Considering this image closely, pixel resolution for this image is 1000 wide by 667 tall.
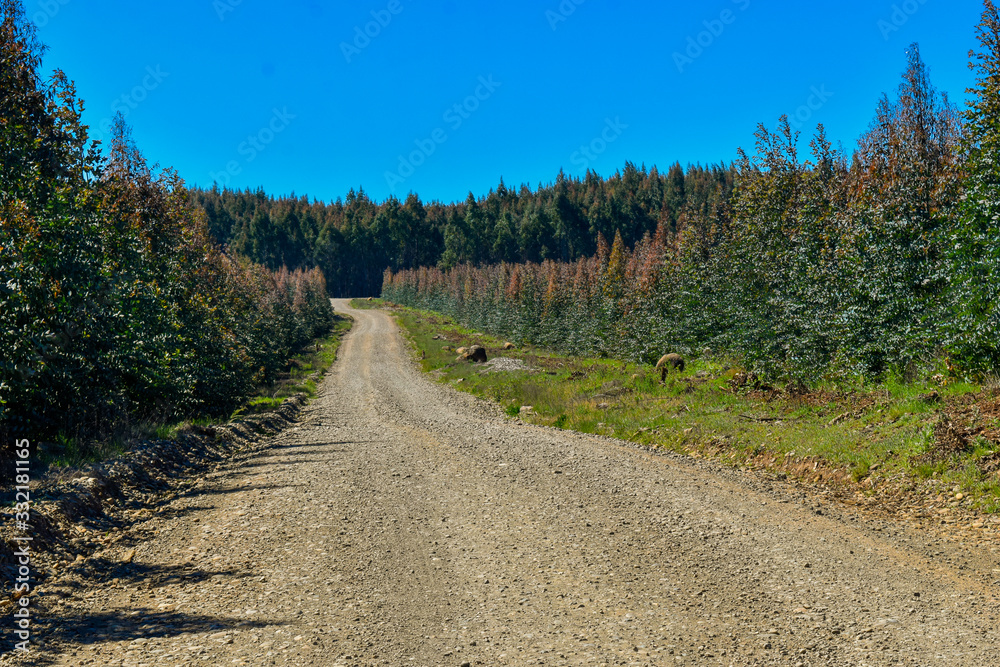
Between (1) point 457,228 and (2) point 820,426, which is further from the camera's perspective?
(1) point 457,228

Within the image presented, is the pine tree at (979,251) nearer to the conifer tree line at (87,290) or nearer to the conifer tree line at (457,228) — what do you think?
the conifer tree line at (87,290)

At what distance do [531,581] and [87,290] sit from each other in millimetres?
9027

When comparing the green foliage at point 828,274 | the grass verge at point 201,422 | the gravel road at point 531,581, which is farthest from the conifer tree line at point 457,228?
the gravel road at point 531,581

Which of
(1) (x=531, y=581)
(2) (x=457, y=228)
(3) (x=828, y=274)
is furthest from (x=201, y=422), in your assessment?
(2) (x=457, y=228)

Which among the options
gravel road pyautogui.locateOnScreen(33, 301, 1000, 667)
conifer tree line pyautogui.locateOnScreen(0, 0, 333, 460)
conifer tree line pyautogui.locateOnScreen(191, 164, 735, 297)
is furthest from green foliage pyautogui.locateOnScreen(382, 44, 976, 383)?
conifer tree line pyautogui.locateOnScreen(191, 164, 735, 297)

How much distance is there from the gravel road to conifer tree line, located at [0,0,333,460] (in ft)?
10.9

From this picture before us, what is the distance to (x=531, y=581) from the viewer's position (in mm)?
5637

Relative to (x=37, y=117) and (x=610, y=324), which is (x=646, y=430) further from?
(x=610, y=324)

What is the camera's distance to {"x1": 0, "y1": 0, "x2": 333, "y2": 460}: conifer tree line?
8742 millimetres

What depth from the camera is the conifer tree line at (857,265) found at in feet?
35.1

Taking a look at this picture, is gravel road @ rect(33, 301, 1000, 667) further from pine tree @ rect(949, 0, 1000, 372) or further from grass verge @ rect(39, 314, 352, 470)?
pine tree @ rect(949, 0, 1000, 372)

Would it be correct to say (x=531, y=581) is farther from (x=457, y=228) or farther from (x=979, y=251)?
(x=457, y=228)

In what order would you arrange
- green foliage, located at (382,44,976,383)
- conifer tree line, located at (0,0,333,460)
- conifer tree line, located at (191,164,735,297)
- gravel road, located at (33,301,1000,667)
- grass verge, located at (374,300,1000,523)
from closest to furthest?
gravel road, located at (33,301,1000,667)
grass verge, located at (374,300,1000,523)
conifer tree line, located at (0,0,333,460)
green foliage, located at (382,44,976,383)
conifer tree line, located at (191,164,735,297)

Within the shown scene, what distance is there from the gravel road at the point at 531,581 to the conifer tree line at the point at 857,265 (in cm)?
603
